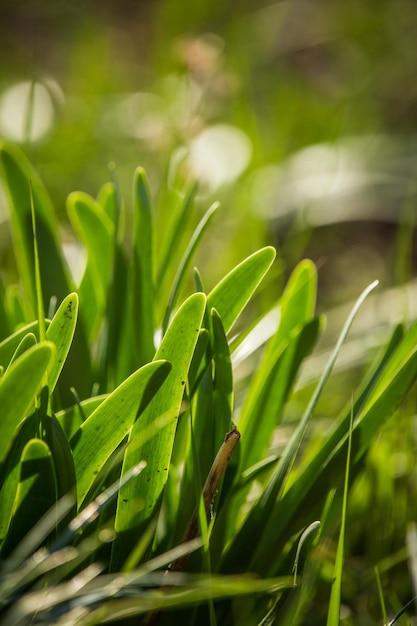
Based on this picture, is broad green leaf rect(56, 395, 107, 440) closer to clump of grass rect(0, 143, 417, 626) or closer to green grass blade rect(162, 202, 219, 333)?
→ clump of grass rect(0, 143, 417, 626)

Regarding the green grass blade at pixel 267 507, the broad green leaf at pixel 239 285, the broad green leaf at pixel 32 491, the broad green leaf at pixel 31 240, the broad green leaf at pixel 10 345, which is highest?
the broad green leaf at pixel 31 240

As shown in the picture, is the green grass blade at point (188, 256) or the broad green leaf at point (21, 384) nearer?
the broad green leaf at point (21, 384)

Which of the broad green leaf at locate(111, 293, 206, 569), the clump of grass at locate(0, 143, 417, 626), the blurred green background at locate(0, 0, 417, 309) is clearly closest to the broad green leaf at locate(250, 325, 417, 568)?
the clump of grass at locate(0, 143, 417, 626)

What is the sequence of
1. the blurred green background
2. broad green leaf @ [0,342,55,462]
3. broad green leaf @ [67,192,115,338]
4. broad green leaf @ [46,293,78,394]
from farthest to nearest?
the blurred green background < broad green leaf @ [67,192,115,338] < broad green leaf @ [46,293,78,394] < broad green leaf @ [0,342,55,462]

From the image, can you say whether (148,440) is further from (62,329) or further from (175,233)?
(175,233)

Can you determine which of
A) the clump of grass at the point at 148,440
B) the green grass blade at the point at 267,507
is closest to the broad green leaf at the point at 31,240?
the clump of grass at the point at 148,440

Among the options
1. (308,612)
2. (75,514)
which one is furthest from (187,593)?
(308,612)

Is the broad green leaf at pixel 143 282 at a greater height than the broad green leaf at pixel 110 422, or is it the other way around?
the broad green leaf at pixel 143 282

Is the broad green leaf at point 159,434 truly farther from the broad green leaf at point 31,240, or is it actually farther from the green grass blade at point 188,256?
the broad green leaf at point 31,240
